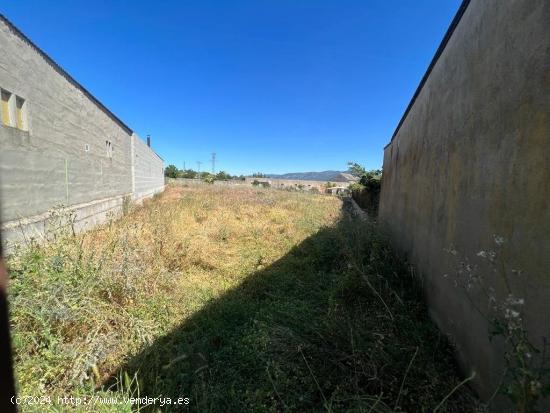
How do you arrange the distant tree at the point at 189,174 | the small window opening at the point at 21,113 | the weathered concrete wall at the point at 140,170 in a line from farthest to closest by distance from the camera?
1. the distant tree at the point at 189,174
2. the weathered concrete wall at the point at 140,170
3. the small window opening at the point at 21,113

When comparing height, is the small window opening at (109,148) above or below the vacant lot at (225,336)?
above

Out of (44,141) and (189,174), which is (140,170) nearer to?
(44,141)

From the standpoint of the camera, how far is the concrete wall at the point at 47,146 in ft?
13.1

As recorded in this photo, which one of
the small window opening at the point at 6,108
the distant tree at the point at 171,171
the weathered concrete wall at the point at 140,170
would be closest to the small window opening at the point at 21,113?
the small window opening at the point at 6,108

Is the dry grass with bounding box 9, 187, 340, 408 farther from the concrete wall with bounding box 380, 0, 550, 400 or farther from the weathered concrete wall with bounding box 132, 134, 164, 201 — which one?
the weathered concrete wall with bounding box 132, 134, 164, 201

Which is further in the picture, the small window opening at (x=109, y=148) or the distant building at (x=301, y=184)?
the distant building at (x=301, y=184)

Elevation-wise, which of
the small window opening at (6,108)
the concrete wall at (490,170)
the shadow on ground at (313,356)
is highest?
the small window opening at (6,108)

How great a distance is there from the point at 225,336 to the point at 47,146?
502 cm

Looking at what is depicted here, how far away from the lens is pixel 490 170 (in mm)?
1742

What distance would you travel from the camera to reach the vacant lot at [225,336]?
195 centimetres

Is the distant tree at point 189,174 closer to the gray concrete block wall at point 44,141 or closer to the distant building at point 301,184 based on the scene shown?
the distant building at point 301,184

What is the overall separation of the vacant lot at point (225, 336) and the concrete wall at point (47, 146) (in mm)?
1210

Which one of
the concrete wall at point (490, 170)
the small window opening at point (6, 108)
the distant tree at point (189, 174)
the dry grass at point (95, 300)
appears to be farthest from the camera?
the distant tree at point (189, 174)

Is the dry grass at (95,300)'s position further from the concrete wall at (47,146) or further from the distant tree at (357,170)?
the distant tree at (357,170)
